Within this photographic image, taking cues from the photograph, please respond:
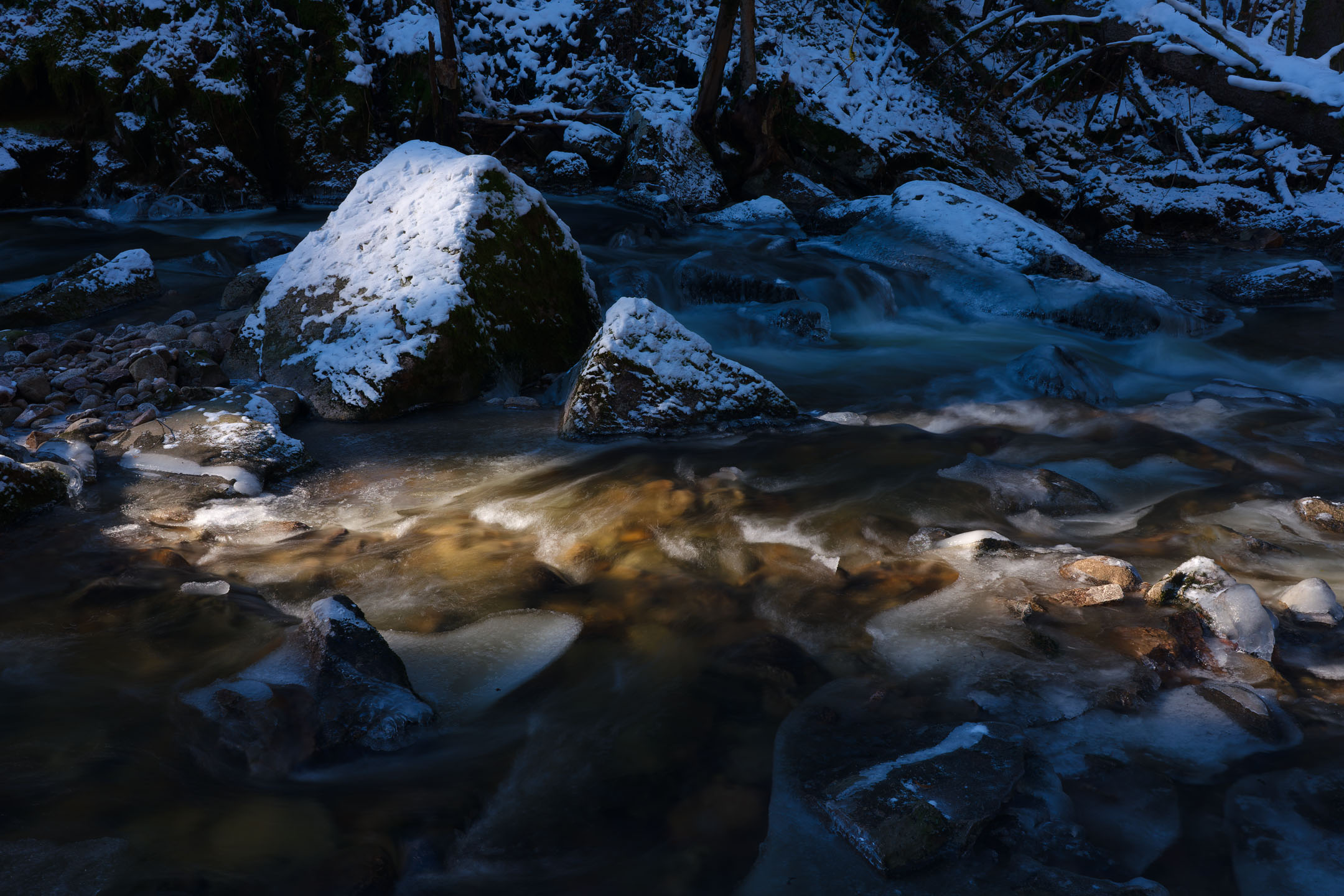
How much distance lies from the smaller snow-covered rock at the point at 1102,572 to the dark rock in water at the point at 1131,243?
10179 mm

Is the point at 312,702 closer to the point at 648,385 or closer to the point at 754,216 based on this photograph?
the point at 648,385

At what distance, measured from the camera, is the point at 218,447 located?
4055 millimetres

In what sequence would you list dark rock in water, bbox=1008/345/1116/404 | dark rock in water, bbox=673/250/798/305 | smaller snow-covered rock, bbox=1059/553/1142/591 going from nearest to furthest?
1. smaller snow-covered rock, bbox=1059/553/1142/591
2. dark rock in water, bbox=1008/345/1116/404
3. dark rock in water, bbox=673/250/798/305

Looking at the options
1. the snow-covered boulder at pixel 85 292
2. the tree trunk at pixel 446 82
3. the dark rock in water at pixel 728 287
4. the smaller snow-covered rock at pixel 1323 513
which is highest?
the tree trunk at pixel 446 82

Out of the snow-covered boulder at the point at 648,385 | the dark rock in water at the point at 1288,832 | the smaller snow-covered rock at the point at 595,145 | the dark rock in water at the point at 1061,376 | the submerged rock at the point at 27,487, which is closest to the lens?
the dark rock in water at the point at 1288,832

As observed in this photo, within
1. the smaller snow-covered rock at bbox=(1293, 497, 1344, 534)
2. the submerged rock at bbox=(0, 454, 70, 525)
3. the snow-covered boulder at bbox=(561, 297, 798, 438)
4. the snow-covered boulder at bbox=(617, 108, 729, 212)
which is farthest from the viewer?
the snow-covered boulder at bbox=(617, 108, 729, 212)

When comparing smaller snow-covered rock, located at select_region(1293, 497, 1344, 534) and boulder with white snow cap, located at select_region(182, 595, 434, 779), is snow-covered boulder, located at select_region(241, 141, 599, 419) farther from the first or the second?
smaller snow-covered rock, located at select_region(1293, 497, 1344, 534)

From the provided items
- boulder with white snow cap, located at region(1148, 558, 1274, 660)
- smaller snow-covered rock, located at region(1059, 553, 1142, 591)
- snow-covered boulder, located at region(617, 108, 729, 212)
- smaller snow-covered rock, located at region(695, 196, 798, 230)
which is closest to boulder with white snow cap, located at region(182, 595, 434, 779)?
smaller snow-covered rock, located at region(1059, 553, 1142, 591)

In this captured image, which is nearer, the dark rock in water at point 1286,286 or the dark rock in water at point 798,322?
the dark rock in water at point 798,322

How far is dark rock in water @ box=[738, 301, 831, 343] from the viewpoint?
23.9 ft

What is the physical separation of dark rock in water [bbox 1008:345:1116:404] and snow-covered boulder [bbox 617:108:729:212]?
21.7ft

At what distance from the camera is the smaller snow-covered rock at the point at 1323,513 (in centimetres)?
349

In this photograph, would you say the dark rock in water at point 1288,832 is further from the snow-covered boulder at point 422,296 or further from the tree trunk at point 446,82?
the tree trunk at point 446,82

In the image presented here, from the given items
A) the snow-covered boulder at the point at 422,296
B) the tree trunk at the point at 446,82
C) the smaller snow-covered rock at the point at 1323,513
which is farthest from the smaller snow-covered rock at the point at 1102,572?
the tree trunk at the point at 446,82
